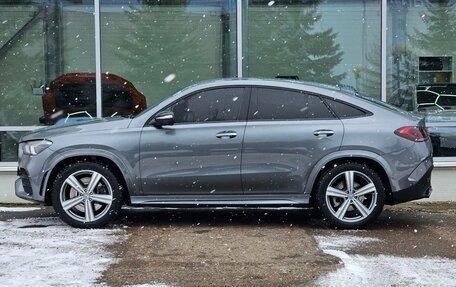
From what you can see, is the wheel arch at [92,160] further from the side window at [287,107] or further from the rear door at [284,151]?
the side window at [287,107]

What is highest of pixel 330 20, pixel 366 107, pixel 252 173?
pixel 330 20

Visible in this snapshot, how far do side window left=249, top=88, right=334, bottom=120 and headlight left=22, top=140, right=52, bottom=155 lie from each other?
2161mm

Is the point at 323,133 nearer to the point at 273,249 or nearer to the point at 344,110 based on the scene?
the point at 344,110

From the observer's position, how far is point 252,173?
8.05 m

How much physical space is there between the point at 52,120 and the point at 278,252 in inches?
207

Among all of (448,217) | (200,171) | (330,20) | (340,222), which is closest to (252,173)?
(200,171)

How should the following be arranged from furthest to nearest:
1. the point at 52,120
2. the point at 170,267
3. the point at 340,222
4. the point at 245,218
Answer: the point at 52,120 → the point at 245,218 → the point at 340,222 → the point at 170,267

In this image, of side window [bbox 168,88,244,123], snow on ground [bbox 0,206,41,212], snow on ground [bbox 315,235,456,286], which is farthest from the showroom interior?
snow on ground [bbox 315,235,456,286]

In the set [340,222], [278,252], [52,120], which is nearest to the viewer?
[278,252]

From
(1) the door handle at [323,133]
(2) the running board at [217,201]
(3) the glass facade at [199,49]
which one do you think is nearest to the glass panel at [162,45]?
(3) the glass facade at [199,49]

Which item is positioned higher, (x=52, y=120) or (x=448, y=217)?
(x=52, y=120)

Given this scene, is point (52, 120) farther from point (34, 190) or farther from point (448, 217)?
point (448, 217)

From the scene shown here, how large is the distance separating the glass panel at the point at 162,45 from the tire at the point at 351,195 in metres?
3.62

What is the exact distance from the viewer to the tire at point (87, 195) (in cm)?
806
